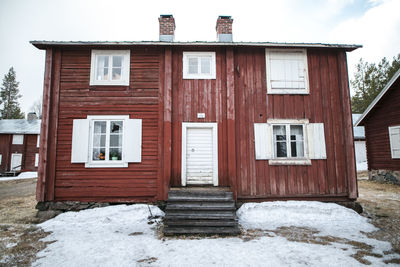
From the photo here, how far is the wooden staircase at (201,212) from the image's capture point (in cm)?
565

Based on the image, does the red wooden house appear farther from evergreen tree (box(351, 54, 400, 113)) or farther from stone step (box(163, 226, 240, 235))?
evergreen tree (box(351, 54, 400, 113))

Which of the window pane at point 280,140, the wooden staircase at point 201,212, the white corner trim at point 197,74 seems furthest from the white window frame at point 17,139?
the window pane at point 280,140

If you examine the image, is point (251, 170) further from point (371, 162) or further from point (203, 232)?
point (371, 162)

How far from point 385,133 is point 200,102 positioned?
1191 centimetres

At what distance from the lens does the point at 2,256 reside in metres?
4.46

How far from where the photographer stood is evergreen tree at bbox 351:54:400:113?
2633 centimetres

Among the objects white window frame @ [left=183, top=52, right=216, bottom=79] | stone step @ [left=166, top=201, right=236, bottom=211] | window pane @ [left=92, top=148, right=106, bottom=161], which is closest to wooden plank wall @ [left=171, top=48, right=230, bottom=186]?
white window frame @ [left=183, top=52, right=216, bottom=79]

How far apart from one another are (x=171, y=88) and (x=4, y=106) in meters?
42.7

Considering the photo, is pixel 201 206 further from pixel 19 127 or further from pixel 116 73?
pixel 19 127

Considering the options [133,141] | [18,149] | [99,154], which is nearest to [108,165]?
[99,154]

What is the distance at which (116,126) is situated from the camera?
303 inches

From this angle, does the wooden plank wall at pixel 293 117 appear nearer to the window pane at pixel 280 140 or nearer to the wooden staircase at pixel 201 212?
the window pane at pixel 280 140

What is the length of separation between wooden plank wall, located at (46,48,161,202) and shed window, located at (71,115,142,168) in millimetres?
198

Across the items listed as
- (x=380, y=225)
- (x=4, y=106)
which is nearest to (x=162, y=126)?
(x=380, y=225)
